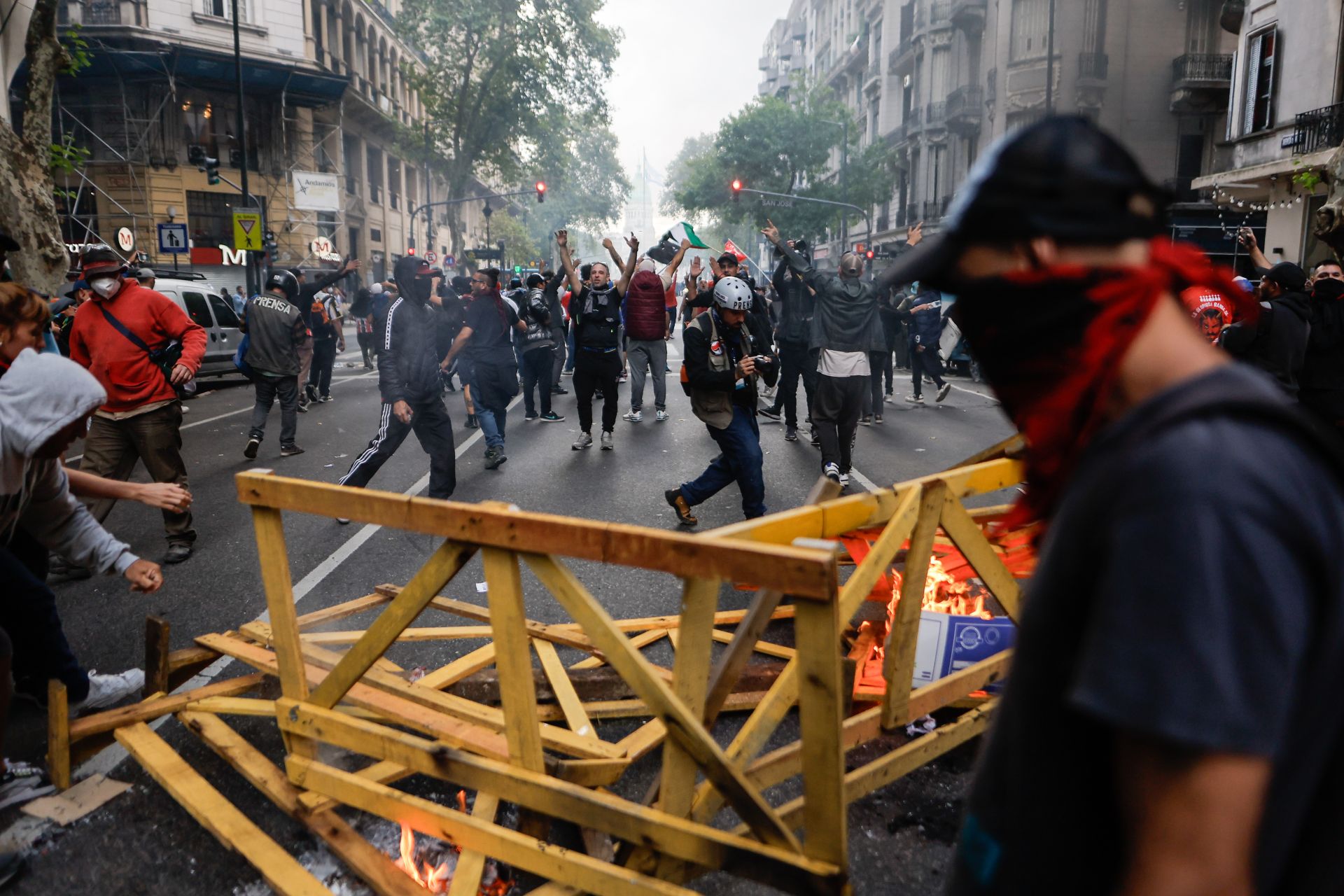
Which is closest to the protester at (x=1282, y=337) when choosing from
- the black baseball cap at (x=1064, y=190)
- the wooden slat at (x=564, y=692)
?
the wooden slat at (x=564, y=692)

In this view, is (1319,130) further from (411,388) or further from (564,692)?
(564,692)

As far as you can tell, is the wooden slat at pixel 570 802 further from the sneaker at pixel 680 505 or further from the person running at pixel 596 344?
the person running at pixel 596 344

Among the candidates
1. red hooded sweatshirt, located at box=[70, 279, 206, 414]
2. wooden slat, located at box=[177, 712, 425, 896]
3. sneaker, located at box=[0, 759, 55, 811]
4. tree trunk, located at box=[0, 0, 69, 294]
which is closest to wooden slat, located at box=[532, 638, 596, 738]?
wooden slat, located at box=[177, 712, 425, 896]

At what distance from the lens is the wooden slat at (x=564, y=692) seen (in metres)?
3.30

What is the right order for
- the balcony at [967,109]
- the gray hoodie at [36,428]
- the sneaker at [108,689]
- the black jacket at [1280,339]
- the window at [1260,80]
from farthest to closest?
the balcony at [967,109], the window at [1260,80], the black jacket at [1280,339], the sneaker at [108,689], the gray hoodie at [36,428]

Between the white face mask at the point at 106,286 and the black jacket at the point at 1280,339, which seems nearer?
the white face mask at the point at 106,286

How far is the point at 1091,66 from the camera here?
89.7ft

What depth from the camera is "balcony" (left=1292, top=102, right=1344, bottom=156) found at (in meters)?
18.5

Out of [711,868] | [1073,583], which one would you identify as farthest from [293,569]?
[1073,583]

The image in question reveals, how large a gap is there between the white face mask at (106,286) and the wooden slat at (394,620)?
417 centimetres

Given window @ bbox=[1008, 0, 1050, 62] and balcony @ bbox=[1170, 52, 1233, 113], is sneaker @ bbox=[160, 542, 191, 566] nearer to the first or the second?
window @ bbox=[1008, 0, 1050, 62]

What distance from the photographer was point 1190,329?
40.3 inches

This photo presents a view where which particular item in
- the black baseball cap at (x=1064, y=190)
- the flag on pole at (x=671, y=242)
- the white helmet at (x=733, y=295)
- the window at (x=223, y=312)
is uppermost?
the flag on pole at (x=671, y=242)

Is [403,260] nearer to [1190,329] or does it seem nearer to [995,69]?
[1190,329]
